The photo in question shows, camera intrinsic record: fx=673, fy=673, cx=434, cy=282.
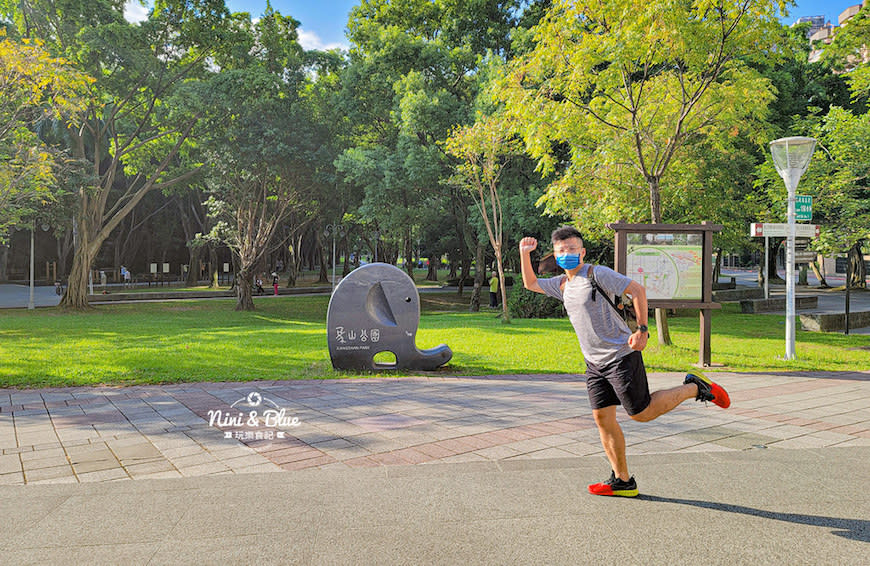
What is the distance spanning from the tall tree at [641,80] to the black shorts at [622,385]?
876 cm

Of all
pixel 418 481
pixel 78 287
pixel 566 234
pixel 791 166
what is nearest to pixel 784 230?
pixel 791 166

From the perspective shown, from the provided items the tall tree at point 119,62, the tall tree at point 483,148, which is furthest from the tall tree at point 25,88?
the tall tree at point 483,148

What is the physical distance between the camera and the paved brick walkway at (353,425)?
17.5ft

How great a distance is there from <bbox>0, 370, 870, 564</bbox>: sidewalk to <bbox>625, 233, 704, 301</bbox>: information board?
3.56m

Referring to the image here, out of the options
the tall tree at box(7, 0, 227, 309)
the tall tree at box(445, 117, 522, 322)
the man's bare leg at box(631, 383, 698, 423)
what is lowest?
the man's bare leg at box(631, 383, 698, 423)

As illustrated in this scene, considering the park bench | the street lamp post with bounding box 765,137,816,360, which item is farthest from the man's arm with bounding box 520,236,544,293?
the park bench

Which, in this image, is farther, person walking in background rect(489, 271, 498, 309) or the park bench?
person walking in background rect(489, 271, 498, 309)

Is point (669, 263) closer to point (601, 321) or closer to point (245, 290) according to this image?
point (601, 321)

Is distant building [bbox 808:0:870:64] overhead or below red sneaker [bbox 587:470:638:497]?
overhead

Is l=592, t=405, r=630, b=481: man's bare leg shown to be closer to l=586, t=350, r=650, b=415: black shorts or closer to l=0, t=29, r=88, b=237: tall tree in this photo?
l=586, t=350, r=650, b=415: black shorts

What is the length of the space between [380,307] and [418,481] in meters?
5.45

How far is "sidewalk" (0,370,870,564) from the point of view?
12.0 ft

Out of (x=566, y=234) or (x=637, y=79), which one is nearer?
(x=566, y=234)

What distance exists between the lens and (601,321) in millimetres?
4387
